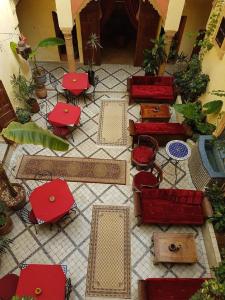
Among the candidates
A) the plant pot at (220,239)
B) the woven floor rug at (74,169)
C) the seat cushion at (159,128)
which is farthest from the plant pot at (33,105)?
the plant pot at (220,239)

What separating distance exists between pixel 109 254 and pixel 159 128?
3.80m

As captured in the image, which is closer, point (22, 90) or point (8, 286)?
point (8, 286)

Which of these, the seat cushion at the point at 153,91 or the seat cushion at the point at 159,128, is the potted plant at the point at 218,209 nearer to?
the seat cushion at the point at 159,128

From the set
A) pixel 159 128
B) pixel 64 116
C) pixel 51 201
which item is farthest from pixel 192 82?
pixel 51 201

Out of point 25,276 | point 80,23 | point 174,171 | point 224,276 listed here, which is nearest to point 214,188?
point 174,171

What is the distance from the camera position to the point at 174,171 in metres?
7.90

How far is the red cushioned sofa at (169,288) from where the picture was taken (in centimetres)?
539

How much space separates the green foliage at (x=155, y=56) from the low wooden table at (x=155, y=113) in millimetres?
1692

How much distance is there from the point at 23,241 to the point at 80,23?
7547 millimetres

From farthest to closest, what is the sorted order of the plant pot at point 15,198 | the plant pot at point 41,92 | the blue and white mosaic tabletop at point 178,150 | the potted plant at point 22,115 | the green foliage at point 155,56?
the plant pot at point 41,92 → the green foliage at point 155,56 → the potted plant at point 22,115 → the blue and white mosaic tabletop at point 178,150 → the plant pot at point 15,198

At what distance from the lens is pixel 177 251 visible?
6.08m

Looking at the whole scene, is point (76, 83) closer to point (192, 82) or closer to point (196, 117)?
point (192, 82)

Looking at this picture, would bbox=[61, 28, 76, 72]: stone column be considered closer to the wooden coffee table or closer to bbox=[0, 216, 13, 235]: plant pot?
bbox=[0, 216, 13, 235]: plant pot

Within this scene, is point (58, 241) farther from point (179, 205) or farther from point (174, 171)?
point (174, 171)
